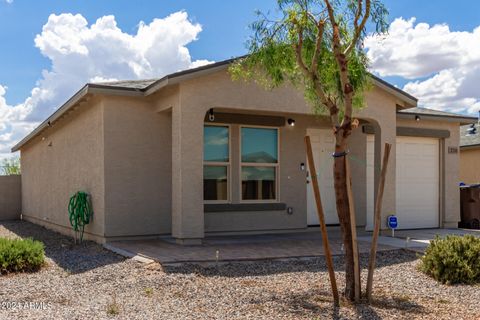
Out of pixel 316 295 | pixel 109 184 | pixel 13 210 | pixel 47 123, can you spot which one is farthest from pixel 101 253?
pixel 13 210

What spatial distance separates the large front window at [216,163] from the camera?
1153 centimetres

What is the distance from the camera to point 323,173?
12953 millimetres

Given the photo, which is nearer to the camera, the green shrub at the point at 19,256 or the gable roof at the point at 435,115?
the green shrub at the point at 19,256

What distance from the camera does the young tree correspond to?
616 cm

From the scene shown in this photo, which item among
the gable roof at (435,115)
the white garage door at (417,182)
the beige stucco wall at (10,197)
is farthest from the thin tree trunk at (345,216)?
the beige stucco wall at (10,197)

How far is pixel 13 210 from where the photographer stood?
71.2 feet

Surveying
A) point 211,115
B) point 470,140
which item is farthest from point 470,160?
point 211,115

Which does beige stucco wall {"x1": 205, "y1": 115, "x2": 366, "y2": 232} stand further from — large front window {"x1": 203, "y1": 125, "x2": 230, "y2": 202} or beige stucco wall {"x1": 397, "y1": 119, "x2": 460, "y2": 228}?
beige stucco wall {"x1": 397, "y1": 119, "x2": 460, "y2": 228}

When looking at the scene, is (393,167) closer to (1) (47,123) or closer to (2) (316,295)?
(2) (316,295)

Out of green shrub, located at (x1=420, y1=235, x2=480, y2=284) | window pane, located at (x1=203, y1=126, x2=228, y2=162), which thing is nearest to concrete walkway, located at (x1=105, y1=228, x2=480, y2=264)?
window pane, located at (x1=203, y1=126, x2=228, y2=162)

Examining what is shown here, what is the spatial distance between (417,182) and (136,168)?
7.69m

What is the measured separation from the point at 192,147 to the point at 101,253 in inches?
101

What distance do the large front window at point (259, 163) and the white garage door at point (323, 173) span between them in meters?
1.11

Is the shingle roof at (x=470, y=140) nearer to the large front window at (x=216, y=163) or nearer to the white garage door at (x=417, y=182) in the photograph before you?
the white garage door at (x=417, y=182)
